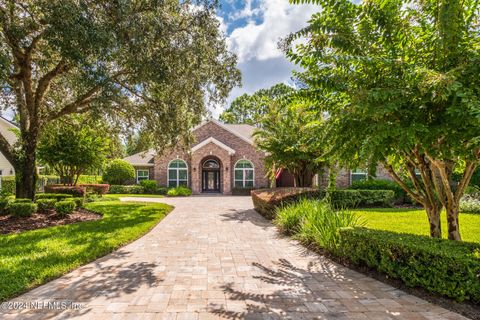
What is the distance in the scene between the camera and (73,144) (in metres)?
17.0

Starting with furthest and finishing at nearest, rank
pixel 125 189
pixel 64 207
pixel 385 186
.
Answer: pixel 125 189
pixel 385 186
pixel 64 207

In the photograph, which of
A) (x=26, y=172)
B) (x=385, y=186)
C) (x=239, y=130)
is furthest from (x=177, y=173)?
(x=385, y=186)

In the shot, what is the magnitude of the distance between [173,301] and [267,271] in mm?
2069

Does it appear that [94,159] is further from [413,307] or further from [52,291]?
[413,307]

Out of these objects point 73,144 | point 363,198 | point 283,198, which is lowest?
point 363,198

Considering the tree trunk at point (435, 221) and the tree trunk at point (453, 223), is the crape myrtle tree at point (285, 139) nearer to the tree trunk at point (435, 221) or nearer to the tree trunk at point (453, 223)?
the tree trunk at point (435, 221)

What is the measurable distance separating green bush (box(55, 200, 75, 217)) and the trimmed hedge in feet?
47.4

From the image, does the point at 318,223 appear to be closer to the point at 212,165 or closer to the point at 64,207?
the point at 64,207

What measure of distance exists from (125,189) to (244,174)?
11.1 meters

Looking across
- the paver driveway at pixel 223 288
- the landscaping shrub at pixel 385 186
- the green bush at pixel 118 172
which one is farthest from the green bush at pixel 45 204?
the landscaping shrub at pixel 385 186

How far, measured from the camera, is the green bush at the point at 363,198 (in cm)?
1501

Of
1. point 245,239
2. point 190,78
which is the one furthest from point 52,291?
point 190,78

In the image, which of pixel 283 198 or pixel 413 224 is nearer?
pixel 413 224

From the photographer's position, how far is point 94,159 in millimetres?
17906
